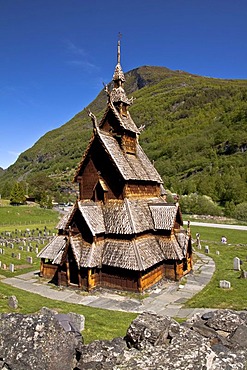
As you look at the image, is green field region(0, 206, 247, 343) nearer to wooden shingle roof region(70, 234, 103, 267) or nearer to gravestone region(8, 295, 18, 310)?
gravestone region(8, 295, 18, 310)

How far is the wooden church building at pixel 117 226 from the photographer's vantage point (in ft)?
66.7

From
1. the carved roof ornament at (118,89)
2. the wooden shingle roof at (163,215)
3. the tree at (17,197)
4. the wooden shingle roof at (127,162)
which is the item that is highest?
the carved roof ornament at (118,89)

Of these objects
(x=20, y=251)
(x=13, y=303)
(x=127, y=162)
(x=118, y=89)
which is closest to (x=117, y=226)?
(x=127, y=162)

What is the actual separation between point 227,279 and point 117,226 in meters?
9.46

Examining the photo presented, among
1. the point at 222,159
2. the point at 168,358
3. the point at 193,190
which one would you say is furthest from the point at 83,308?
the point at 222,159

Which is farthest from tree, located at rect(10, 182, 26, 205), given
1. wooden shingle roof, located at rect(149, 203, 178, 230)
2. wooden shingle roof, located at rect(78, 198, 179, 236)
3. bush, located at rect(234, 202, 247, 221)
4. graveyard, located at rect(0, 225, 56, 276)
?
wooden shingle roof, located at rect(149, 203, 178, 230)

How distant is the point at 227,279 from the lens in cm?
2334

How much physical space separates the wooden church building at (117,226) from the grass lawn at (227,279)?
2.81 m

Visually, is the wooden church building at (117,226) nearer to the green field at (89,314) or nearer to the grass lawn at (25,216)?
the green field at (89,314)

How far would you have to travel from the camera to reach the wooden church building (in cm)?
2033

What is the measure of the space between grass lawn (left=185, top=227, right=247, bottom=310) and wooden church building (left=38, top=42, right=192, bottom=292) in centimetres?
281

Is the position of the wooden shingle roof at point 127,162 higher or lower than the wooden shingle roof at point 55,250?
higher

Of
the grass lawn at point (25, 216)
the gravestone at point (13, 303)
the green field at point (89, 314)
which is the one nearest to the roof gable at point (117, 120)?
the green field at point (89, 314)

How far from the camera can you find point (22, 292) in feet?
64.8
